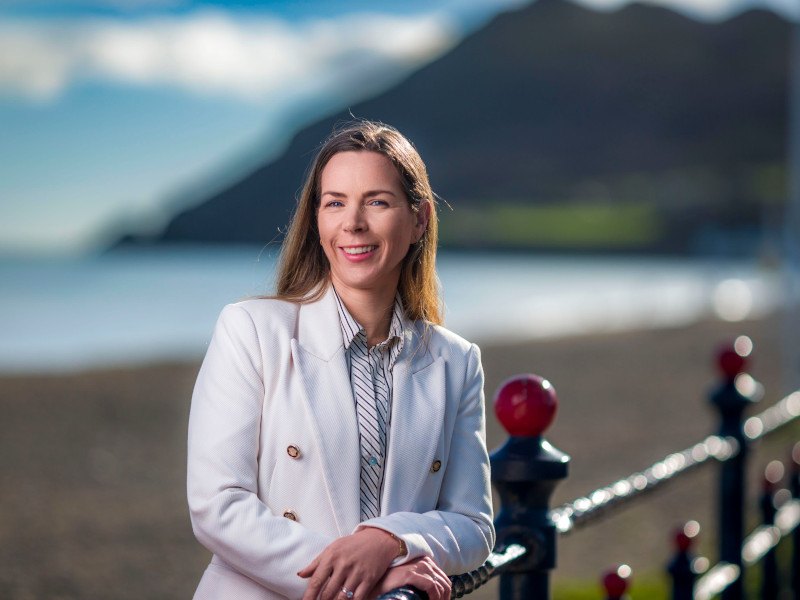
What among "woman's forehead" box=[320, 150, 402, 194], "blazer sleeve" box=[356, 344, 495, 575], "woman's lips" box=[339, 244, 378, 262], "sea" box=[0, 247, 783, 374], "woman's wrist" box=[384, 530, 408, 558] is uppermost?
"sea" box=[0, 247, 783, 374]

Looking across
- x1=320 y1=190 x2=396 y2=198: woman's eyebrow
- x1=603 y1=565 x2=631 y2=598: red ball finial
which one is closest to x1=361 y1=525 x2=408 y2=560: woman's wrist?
x1=320 y1=190 x2=396 y2=198: woman's eyebrow

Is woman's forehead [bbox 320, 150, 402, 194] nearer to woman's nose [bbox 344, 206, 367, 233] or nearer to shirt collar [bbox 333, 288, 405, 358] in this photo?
woman's nose [bbox 344, 206, 367, 233]

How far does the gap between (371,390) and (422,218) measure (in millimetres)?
307

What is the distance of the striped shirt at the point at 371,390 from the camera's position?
1.66 m

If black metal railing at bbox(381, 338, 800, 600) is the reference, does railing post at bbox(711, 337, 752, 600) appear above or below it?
above

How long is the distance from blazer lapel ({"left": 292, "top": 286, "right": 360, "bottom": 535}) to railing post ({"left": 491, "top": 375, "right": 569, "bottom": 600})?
1.40 feet

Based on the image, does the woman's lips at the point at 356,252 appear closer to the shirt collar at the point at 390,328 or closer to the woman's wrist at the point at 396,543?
the shirt collar at the point at 390,328

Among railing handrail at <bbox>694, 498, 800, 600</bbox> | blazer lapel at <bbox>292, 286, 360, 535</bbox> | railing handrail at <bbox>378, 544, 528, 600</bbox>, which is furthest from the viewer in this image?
railing handrail at <bbox>694, 498, 800, 600</bbox>

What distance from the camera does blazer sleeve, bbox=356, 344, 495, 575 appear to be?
5.06 feet

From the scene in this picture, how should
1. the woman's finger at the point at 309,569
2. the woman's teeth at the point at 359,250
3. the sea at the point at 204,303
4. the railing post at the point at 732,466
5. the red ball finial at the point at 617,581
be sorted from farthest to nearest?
the sea at the point at 204,303
the railing post at the point at 732,466
the red ball finial at the point at 617,581
the woman's teeth at the point at 359,250
the woman's finger at the point at 309,569

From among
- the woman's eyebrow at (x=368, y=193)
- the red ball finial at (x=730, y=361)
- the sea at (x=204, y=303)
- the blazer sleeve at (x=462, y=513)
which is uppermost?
the sea at (x=204, y=303)

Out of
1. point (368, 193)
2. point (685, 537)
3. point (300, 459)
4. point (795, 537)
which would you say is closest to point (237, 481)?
point (300, 459)

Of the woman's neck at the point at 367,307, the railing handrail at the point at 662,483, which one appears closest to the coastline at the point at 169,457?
the railing handrail at the point at 662,483

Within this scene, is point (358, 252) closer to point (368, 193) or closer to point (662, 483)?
point (368, 193)
